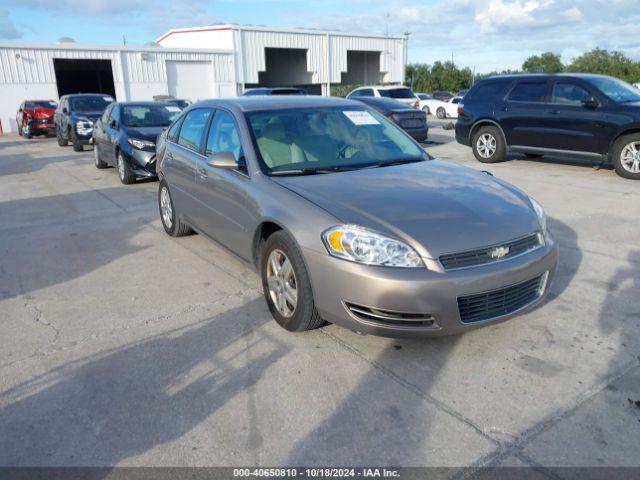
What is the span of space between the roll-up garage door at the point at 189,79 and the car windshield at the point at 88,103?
52.6 ft

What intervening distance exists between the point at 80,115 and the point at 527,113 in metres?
12.6

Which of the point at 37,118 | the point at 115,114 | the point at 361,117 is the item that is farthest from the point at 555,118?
the point at 37,118

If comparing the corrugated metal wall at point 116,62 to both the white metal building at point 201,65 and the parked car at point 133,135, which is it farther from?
the parked car at point 133,135

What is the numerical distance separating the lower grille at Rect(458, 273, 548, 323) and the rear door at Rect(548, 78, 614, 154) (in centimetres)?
704

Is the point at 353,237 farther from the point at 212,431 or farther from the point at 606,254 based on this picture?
the point at 606,254

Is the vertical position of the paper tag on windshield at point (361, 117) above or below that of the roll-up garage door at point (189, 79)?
below

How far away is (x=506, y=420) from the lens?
8.78 ft

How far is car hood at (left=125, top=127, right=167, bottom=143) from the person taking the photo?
9469mm

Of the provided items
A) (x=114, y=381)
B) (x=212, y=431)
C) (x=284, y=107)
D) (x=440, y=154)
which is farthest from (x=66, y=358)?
(x=440, y=154)

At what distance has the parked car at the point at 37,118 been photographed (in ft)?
71.8

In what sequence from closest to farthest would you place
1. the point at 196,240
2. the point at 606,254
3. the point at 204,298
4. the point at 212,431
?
the point at 212,431
the point at 204,298
the point at 606,254
the point at 196,240

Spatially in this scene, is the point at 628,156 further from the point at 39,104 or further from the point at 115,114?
the point at 39,104

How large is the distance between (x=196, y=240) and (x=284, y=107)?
86.7 inches

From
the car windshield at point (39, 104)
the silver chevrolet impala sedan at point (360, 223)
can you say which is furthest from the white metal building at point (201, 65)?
the silver chevrolet impala sedan at point (360, 223)
